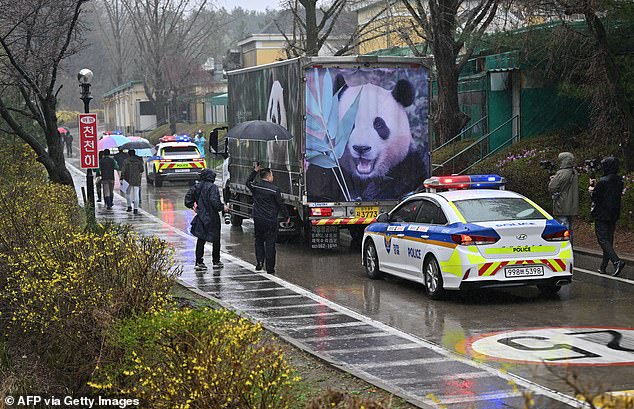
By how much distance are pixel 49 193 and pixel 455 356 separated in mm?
9845

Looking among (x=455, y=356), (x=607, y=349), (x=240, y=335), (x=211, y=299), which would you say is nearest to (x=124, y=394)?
(x=240, y=335)

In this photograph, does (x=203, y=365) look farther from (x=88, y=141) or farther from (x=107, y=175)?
(x=107, y=175)

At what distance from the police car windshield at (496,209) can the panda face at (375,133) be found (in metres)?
5.45

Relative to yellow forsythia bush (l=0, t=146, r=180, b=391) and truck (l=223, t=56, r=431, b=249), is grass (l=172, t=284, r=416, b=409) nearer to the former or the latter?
yellow forsythia bush (l=0, t=146, r=180, b=391)

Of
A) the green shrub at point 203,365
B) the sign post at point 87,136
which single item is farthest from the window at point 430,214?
the sign post at point 87,136

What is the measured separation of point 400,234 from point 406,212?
402 millimetres

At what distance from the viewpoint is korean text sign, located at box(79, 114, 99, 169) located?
910 inches

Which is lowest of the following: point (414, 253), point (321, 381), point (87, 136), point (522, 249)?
point (321, 381)

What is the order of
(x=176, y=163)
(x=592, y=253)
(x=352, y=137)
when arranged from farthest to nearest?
1. (x=176, y=163)
2. (x=352, y=137)
3. (x=592, y=253)

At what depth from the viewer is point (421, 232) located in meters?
15.1

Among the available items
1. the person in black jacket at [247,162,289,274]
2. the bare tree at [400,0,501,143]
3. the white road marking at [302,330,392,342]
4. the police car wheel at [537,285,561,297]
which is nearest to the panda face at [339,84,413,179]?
the person in black jacket at [247,162,289,274]

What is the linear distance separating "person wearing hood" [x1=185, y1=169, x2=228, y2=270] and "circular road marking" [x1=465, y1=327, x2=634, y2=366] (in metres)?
7.49

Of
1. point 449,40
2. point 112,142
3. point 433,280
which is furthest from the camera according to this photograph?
point 112,142

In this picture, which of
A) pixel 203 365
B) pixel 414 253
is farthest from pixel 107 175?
pixel 203 365
